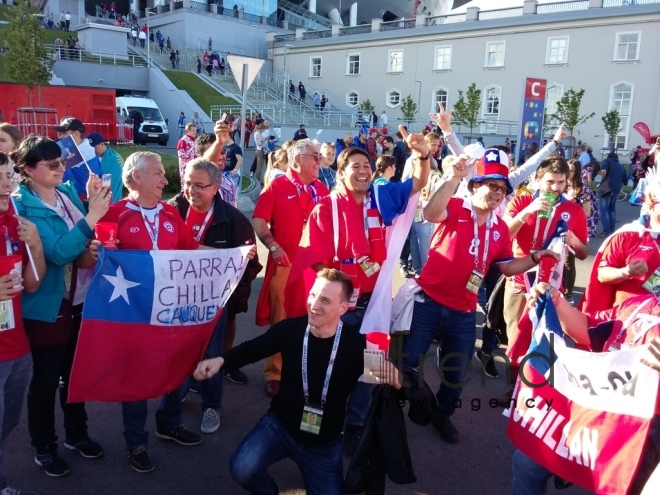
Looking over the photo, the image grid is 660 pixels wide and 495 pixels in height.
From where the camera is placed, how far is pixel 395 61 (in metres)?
46.3

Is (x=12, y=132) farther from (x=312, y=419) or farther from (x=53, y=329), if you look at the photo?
(x=312, y=419)

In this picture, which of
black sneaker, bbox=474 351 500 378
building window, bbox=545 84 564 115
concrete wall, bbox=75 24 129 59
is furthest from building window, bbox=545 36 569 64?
black sneaker, bbox=474 351 500 378

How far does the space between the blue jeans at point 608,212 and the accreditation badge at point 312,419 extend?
479 inches

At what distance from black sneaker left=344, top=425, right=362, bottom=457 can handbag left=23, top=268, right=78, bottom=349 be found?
2109 mm

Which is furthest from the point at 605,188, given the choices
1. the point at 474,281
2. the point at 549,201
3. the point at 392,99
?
the point at 392,99

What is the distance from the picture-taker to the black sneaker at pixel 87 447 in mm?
3803

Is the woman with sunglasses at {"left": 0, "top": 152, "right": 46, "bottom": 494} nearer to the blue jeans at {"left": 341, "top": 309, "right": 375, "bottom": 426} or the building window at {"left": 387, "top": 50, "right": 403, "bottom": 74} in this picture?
the blue jeans at {"left": 341, "top": 309, "right": 375, "bottom": 426}

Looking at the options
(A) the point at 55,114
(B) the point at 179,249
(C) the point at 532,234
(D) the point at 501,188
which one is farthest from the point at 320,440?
(A) the point at 55,114

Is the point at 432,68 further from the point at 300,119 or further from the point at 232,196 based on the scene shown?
the point at 232,196

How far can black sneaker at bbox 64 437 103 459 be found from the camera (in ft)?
12.5

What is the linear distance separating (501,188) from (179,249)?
2373 mm

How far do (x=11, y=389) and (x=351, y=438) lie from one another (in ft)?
7.61

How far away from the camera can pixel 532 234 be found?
15.8 ft

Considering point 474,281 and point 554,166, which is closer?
point 474,281
